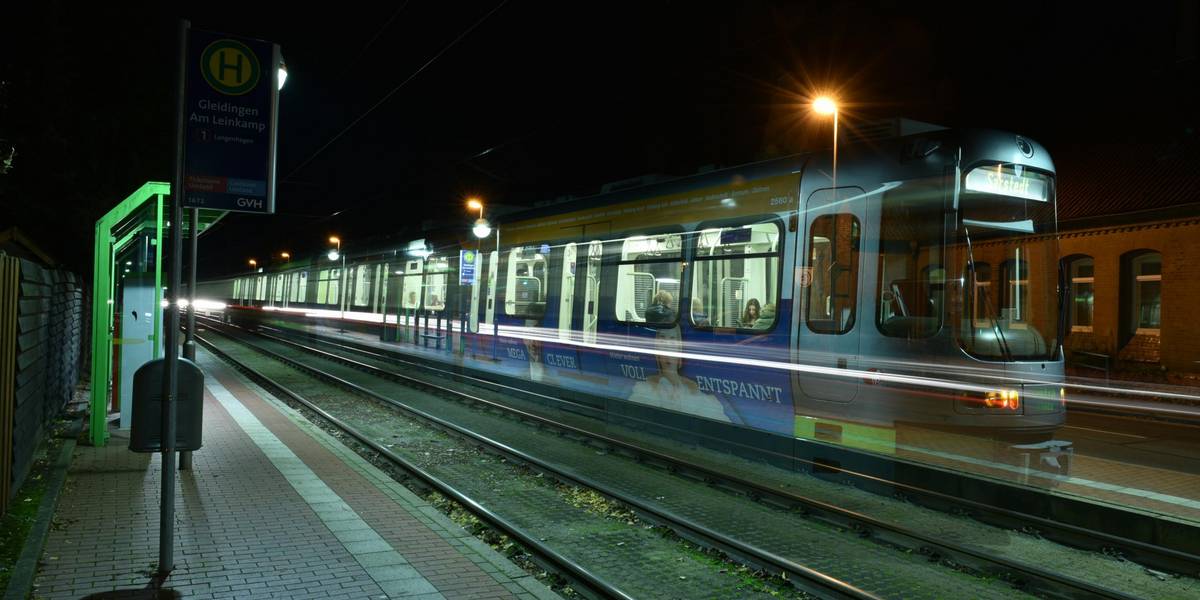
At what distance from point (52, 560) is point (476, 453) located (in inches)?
208

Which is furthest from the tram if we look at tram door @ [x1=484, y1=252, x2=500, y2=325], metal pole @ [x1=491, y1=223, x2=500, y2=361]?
tram door @ [x1=484, y1=252, x2=500, y2=325]

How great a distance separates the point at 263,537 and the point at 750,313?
5.80 m

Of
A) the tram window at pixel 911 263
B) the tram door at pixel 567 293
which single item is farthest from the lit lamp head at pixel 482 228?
the tram window at pixel 911 263

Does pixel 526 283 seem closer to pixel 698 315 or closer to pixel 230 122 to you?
pixel 698 315

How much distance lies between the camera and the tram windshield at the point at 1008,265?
25.6ft

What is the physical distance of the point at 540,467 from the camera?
9062 millimetres

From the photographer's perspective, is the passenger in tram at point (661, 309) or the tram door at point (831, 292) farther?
the passenger in tram at point (661, 309)

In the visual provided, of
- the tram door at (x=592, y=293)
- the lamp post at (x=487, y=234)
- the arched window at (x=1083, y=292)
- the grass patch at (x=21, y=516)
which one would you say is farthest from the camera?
the arched window at (x=1083, y=292)

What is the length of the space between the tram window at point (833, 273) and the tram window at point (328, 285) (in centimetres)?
2205

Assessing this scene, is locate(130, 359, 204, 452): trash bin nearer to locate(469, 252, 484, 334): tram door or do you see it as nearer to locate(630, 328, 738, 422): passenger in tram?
locate(630, 328, 738, 422): passenger in tram

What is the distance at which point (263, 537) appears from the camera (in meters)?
5.97

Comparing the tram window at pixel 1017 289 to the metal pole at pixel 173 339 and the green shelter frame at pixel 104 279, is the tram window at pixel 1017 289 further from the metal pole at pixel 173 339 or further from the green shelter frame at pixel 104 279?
the green shelter frame at pixel 104 279

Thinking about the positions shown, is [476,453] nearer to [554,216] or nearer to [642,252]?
[642,252]

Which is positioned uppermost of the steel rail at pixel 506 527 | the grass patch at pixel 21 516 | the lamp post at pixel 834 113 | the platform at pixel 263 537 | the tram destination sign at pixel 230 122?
the lamp post at pixel 834 113
